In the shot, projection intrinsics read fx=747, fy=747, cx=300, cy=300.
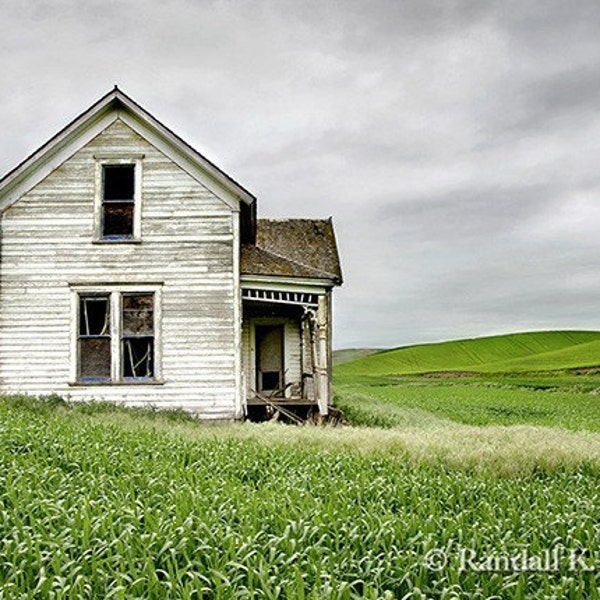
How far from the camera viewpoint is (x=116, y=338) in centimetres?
1923

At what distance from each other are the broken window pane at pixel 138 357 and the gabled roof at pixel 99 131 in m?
4.40

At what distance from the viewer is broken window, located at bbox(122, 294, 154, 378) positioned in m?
19.6

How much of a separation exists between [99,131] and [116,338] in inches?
221

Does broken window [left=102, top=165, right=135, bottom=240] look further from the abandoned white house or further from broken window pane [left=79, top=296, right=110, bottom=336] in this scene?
broken window pane [left=79, top=296, right=110, bottom=336]

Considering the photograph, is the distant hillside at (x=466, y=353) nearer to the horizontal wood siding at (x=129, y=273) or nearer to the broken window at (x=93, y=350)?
the horizontal wood siding at (x=129, y=273)

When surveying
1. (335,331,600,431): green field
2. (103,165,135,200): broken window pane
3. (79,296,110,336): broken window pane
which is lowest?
(335,331,600,431): green field

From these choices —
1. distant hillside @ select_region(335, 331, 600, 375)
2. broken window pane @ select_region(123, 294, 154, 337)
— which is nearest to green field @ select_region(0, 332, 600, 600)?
broken window pane @ select_region(123, 294, 154, 337)

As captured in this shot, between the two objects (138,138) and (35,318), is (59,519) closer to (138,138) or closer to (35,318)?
(35,318)

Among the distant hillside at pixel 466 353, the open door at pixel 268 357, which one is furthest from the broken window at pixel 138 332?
the distant hillside at pixel 466 353

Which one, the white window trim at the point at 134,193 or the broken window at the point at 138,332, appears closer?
the broken window at the point at 138,332

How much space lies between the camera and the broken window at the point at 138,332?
1958 centimetres

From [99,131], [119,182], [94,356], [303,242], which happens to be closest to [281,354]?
[303,242]

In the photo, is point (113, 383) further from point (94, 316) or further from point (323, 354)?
point (323, 354)

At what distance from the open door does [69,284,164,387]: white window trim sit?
Answer: 5.56m
